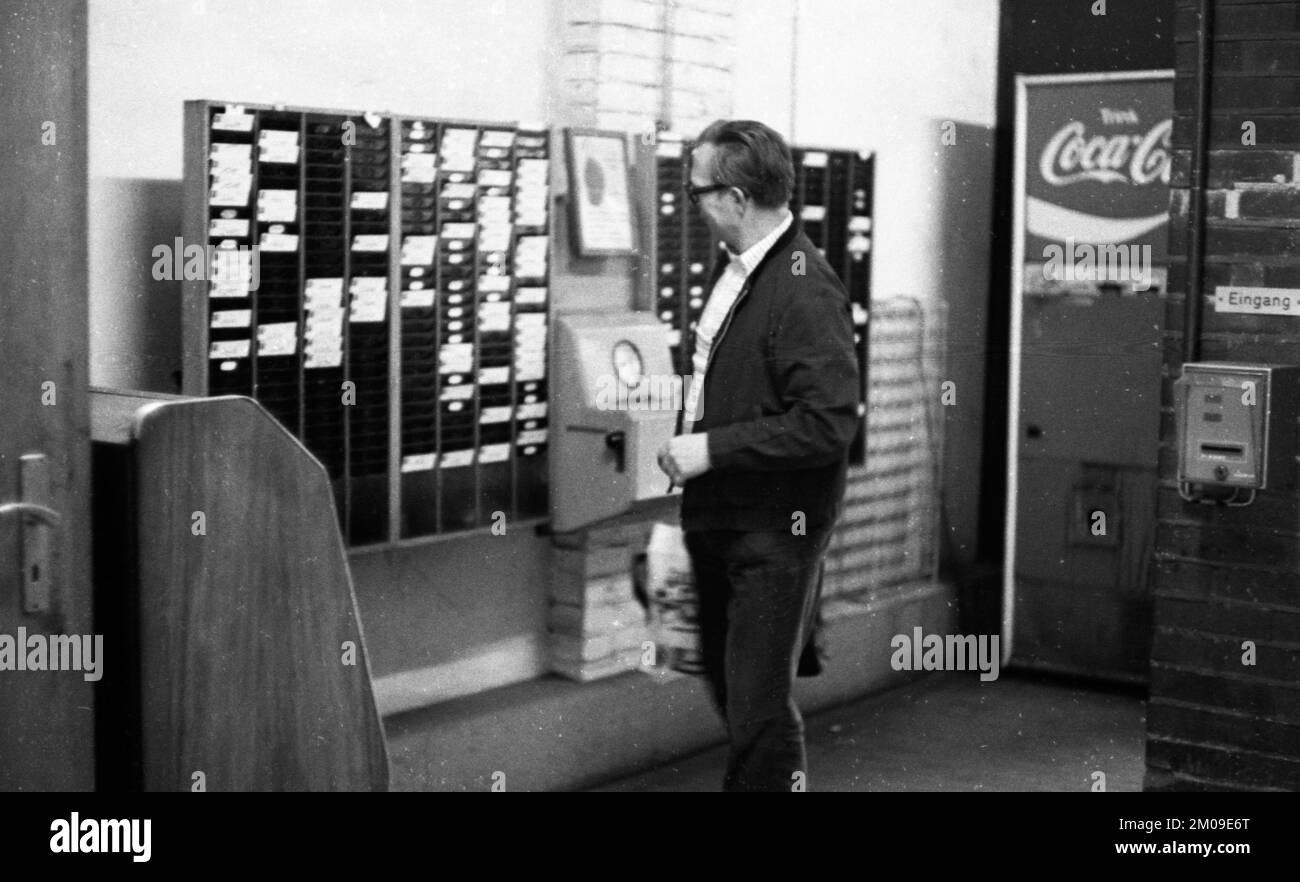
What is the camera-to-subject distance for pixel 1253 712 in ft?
13.1

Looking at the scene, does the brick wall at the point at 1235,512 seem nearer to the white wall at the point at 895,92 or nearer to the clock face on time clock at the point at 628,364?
the clock face on time clock at the point at 628,364

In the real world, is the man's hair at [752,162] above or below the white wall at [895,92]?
below

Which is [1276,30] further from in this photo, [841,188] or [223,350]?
[223,350]

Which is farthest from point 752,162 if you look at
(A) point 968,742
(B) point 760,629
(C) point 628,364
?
(A) point 968,742

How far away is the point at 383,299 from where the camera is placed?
4.18 meters

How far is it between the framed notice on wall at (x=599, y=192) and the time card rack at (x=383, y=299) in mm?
143

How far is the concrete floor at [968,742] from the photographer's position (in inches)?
206

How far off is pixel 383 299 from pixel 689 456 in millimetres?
1102

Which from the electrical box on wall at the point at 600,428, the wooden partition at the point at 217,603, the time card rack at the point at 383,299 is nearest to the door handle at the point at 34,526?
the wooden partition at the point at 217,603

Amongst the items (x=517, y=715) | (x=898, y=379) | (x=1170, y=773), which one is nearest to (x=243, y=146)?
(x=517, y=715)

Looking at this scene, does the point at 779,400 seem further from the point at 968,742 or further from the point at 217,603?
the point at 968,742
